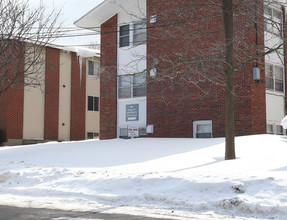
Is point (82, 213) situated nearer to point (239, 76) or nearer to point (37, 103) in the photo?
point (239, 76)

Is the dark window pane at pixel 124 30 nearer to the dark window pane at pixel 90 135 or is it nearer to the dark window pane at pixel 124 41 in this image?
the dark window pane at pixel 124 41

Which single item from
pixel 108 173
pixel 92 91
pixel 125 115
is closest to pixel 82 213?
pixel 108 173

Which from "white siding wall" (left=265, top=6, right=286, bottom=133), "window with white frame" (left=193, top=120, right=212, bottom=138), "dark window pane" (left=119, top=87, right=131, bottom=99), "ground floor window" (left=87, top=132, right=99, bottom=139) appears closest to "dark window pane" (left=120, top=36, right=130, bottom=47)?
"dark window pane" (left=119, top=87, right=131, bottom=99)

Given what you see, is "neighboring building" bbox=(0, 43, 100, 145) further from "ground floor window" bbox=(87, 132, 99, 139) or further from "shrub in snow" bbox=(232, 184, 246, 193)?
"shrub in snow" bbox=(232, 184, 246, 193)

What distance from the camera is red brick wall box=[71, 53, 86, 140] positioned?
29.6 m

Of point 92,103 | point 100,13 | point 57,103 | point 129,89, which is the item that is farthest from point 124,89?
point 92,103

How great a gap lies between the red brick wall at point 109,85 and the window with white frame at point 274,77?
7.78 metres

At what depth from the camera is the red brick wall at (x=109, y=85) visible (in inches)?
845

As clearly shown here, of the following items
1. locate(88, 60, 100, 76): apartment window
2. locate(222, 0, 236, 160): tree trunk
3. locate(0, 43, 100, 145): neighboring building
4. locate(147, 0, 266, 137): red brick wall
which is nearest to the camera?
locate(222, 0, 236, 160): tree trunk

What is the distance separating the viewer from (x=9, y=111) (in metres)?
25.8

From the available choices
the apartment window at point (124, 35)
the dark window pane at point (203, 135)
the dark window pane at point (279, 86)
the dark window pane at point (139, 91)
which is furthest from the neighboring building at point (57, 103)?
the dark window pane at point (279, 86)

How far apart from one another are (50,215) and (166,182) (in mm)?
2891

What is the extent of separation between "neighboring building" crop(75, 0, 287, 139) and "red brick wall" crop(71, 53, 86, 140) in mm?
7754

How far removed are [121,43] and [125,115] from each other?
3904 millimetres
